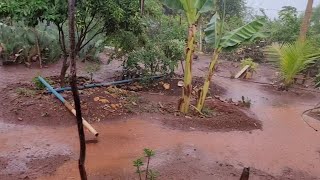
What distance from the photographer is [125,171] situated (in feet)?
15.0

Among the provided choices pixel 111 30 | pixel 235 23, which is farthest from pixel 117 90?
pixel 235 23

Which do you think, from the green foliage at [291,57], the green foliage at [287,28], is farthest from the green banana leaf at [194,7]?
the green foliage at [287,28]

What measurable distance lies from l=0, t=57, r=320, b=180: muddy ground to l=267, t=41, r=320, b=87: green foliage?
2.14 meters

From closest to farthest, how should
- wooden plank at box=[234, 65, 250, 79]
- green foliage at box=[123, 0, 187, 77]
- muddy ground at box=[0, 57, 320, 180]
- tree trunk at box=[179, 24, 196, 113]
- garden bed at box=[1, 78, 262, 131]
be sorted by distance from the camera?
muddy ground at box=[0, 57, 320, 180] → garden bed at box=[1, 78, 262, 131] → tree trunk at box=[179, 24, 196, 113] → green foliage at box=[123, 0, 187, 77] → wooden plank at box=[234, 65, 250, 79]

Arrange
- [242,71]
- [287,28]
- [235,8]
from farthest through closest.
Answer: [235,8] < [287,28] < [242,71]

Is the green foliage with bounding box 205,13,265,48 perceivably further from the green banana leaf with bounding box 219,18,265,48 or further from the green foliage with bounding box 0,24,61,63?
the green foliage with bounding box 0,24,61,63

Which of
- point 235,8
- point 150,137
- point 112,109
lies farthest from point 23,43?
point 235,8

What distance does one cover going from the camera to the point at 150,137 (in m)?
6.01

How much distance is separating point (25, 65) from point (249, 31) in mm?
6348

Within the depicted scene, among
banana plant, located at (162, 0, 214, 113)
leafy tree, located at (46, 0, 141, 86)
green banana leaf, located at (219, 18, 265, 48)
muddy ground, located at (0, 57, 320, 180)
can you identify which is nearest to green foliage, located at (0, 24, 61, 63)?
muddy ground, located at (0, 57, 320, 180)

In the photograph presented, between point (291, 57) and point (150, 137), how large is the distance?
6.61 meters

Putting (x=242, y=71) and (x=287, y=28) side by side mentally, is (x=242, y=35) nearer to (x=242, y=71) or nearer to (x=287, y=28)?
(x=242, y=71)

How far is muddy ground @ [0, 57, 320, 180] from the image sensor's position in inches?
187

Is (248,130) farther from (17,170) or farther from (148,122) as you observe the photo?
(17,170)
